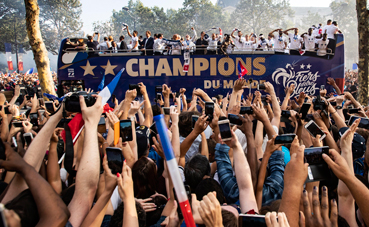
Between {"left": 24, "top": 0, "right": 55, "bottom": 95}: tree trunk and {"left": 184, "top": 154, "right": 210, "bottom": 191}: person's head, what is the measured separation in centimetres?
1176

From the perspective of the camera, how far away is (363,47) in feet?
32.1

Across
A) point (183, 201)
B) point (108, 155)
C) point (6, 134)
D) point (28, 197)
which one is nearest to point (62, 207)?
point (28, 197)

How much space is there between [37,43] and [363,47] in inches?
541

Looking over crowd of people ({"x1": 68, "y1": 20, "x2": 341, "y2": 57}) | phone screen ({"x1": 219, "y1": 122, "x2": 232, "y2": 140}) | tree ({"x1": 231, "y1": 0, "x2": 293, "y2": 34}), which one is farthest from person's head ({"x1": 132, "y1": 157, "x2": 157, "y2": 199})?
tree ({"x1": 231, "y1": 0, "x2": 293, "y2": 34})

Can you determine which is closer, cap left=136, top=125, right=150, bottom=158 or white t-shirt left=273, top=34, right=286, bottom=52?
cap left=136, top=125, right=150, bottom=158

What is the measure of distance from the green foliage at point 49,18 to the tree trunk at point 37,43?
114 feet

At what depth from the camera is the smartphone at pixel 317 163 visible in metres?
1.85

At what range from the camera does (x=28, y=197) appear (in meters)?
A: 1.36

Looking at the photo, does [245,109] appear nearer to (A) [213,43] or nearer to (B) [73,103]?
(B) [73,103]

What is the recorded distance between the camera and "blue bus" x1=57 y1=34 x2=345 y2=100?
11.7m

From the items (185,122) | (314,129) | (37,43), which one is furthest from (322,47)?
(37,43)

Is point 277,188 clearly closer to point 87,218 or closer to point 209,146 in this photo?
point 209,146

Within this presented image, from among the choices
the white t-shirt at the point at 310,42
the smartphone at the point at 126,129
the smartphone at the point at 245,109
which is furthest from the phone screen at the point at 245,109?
the white t-shirt at the point at 310,42

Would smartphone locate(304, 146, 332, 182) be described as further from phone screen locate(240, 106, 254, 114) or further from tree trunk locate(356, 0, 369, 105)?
tree trunk locate(356, 0, 369, 105)
